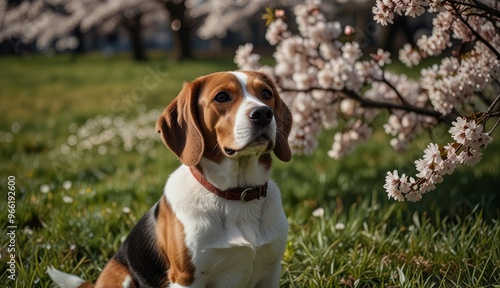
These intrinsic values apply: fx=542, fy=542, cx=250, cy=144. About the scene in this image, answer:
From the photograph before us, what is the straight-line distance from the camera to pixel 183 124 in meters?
2.71

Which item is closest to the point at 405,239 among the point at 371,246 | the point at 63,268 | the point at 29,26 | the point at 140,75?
the point at 371,246

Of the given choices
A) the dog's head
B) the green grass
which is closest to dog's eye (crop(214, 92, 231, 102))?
the dog's head

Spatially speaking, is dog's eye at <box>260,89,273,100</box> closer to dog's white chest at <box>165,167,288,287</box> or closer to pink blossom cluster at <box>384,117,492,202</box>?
dog's white chest at <box>165,167,288,287</box>

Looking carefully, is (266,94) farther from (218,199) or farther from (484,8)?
(484,8)

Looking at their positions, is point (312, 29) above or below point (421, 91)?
above

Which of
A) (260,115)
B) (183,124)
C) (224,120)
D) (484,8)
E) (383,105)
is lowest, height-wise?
(383,105)

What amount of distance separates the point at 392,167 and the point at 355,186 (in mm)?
951

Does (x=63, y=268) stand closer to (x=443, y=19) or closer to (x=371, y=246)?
(x=371, y=246)

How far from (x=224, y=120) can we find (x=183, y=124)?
0.24 metres

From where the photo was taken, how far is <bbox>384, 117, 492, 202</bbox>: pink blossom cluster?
2465 millimetres

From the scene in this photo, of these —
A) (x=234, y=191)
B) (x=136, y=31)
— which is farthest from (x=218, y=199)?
(x=136, y=31)

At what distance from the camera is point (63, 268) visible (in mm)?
3332

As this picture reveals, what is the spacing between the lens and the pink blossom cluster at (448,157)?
97.0 inches

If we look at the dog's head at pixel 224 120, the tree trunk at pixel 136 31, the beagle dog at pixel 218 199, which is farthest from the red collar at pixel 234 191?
the tree trunk at pixel 136 31
